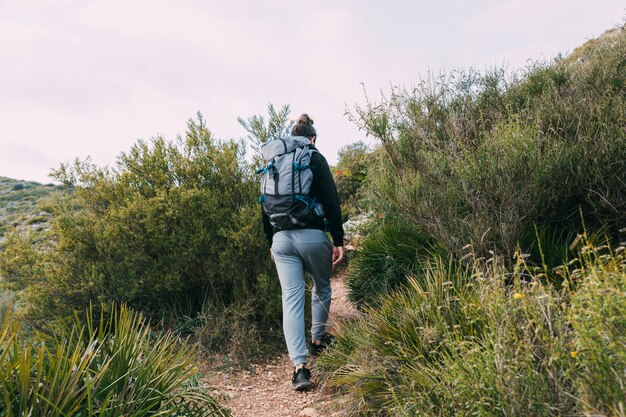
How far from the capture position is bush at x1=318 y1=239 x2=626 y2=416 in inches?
81.4

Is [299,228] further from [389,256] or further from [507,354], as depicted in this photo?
[507,354]

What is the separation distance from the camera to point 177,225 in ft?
18.1

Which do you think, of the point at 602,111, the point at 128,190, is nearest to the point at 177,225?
the point at 128,190

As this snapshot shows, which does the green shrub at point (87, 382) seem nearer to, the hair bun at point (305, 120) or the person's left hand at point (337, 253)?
the person's left hand at point (337, 253)

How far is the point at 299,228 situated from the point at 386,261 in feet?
5.46

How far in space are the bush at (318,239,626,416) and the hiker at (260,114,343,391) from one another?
56 cm

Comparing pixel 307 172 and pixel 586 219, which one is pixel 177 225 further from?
pixel 586 219

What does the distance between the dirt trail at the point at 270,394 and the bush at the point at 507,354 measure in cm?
35

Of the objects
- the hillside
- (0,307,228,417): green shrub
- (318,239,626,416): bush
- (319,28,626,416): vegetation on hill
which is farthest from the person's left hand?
the hillside

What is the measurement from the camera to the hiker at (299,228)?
14.1 feet

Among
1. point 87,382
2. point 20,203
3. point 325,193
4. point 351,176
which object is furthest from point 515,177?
point 20,203

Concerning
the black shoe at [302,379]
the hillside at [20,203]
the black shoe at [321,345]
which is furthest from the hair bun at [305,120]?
the hillside at [20,203]

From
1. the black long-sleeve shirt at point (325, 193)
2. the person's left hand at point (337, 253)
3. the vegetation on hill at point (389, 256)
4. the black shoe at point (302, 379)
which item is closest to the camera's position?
the vegetation on hill at point (389, 256)

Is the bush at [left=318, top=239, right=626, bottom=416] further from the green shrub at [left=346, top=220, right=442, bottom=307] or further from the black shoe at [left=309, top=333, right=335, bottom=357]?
the green shrub at [left=346, top=220, right=442, bottom=307]
